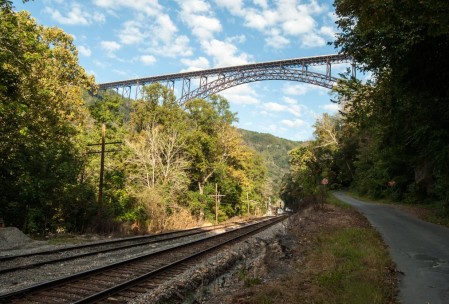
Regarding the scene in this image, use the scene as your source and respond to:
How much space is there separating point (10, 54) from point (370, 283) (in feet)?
49.5

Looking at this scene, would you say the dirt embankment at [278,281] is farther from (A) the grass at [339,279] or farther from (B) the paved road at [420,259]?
(B) the paved road at [420,259]

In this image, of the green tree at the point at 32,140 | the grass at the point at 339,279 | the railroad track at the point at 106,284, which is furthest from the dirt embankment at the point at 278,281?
the green tree at the point at 32,140

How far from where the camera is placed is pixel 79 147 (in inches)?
952

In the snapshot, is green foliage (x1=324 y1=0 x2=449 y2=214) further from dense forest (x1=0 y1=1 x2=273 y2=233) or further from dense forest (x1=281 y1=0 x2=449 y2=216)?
dense forest (x1=0 y1=1 x2=273 y2=233)

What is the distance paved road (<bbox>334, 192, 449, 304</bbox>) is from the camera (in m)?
5.99

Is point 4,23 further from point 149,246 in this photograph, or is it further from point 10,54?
point 149,246

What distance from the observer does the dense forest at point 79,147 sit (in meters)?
18.1

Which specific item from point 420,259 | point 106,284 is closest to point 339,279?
point 420,259

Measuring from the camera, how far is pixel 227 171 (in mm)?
49969

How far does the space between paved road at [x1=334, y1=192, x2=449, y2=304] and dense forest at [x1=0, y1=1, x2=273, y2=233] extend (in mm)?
14066

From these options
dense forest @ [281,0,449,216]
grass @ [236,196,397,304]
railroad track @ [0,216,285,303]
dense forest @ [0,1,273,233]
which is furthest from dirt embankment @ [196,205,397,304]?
dense forest @ [0,1,273,233]

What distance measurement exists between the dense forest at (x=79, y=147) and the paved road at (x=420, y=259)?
14.1 meters

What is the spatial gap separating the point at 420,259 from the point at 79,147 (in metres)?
21.5

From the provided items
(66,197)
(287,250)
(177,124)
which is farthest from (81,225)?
(177,124)
